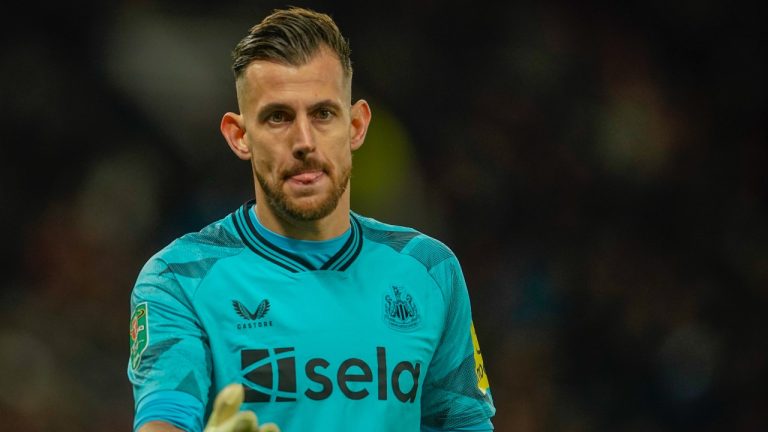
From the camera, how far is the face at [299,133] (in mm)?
2889

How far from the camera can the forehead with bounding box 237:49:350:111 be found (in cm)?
290

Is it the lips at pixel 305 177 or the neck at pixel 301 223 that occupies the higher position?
the lips at pixel 305 177

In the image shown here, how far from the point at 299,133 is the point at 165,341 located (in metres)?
0.64

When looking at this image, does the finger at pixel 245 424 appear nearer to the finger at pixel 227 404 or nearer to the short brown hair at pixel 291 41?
the finger at pixel 227 404

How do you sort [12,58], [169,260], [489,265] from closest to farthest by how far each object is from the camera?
[169,260], [12,58], [489,265]

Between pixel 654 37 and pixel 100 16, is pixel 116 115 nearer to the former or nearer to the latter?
pixel 100 16

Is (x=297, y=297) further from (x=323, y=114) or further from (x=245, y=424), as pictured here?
(x=245, y=424)

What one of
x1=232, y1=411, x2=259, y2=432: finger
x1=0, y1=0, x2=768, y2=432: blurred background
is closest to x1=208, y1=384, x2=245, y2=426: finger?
x1=232, y1=411, x2=259, y2=432: finger

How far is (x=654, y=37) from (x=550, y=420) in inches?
93.2

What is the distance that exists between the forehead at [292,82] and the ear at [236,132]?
79mm

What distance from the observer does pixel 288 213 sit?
2971mm

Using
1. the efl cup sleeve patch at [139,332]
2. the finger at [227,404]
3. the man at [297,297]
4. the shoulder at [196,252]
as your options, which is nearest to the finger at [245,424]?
the finger at [227,404]

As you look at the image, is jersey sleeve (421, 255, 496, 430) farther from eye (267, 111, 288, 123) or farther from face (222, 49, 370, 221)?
eye (267, 111, 288, 123)

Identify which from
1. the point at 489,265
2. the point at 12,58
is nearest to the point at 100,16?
the point at 12,58
